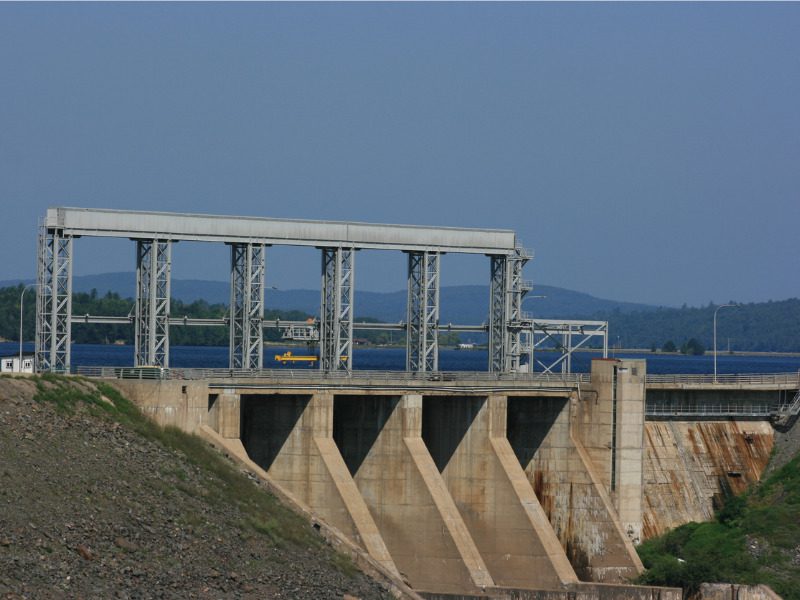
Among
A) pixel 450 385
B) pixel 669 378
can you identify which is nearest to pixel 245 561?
pixel 450 385

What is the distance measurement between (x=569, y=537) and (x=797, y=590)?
34.4 ft

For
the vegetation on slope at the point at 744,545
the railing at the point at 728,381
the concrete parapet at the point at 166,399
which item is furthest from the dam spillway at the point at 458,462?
the railing at the point at 728,381

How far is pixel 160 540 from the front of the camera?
172 feet

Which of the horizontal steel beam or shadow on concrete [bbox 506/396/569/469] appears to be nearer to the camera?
the horizontal steel beam

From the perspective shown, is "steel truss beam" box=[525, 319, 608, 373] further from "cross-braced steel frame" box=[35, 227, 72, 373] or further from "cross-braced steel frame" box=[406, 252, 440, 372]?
"cross-braced steel frame" box=[35, 227, 72, 373]

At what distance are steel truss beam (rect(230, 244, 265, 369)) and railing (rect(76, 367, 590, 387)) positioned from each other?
194 inches

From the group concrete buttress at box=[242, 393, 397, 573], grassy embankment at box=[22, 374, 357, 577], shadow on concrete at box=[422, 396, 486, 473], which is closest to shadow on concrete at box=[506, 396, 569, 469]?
shadow on concrete at box=[422, 396, 486, 473]

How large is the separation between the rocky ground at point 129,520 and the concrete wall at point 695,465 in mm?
24780

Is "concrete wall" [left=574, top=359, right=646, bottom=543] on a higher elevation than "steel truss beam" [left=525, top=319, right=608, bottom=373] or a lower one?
lower

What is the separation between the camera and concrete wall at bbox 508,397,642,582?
73438 mm

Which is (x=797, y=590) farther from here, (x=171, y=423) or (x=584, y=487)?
(x=171, y=423)

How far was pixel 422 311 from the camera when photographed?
269 ft

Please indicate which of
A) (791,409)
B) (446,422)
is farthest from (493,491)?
(791,409)

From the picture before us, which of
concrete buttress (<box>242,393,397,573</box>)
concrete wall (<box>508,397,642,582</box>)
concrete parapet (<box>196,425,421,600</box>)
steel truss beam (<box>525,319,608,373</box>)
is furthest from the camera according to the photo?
steel truss beam (<box>525,319,608,373</box>)
